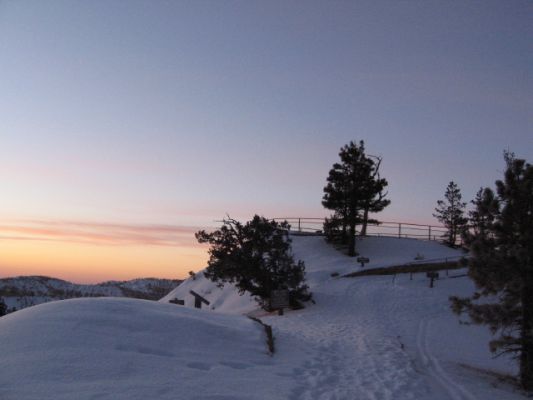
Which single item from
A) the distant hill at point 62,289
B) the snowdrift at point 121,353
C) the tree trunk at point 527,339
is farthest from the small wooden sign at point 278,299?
the distant hill at point 62,289

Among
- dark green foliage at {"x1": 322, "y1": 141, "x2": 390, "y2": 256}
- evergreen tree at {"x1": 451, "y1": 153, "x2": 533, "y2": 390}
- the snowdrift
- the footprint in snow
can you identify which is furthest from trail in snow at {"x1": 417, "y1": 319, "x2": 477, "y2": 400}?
dark green foliage at {"x1": 322, "y1": 141, "x2": 390, "y2": 256}

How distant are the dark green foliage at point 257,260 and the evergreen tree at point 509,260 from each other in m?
13.8

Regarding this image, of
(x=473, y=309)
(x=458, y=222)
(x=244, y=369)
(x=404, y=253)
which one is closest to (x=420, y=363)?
(x=473, y=309)

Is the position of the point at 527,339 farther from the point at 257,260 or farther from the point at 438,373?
the point at 257,260

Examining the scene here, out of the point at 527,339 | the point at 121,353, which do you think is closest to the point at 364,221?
the point at 527,339

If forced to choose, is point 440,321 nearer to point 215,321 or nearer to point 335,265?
point 215,321

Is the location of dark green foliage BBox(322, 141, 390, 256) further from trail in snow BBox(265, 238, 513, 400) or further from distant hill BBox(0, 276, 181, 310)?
distant hill BBox(0, 276, 181, 310)

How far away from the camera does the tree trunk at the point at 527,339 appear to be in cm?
1194

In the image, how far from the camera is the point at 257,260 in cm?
2642

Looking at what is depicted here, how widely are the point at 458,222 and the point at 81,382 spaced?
48543 mm

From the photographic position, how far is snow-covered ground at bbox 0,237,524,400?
336 inches

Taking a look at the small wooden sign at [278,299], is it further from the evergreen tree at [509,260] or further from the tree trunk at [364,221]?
the tree trunk at [364,221]

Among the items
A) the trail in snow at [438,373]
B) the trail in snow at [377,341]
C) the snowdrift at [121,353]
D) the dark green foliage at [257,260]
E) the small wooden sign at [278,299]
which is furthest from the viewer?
the dark green foliage at [257,260]

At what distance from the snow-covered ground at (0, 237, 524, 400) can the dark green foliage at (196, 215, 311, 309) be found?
531cm
